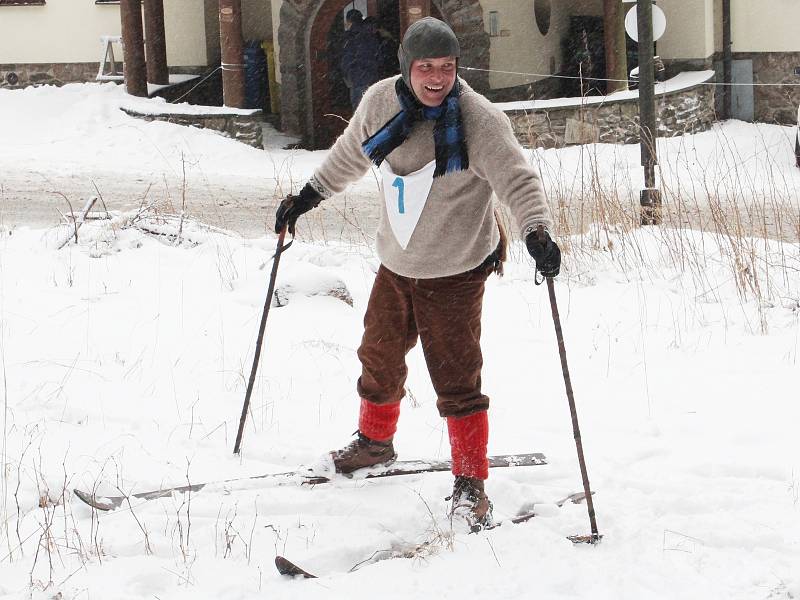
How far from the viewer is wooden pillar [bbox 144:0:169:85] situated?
15.7 metres

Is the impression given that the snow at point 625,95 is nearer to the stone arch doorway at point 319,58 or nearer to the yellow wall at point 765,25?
the stone arch doorway at point 319,58

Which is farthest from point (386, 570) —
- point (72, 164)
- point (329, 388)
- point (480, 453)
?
point (72, 164)

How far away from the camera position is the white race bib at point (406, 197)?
11.6 feet

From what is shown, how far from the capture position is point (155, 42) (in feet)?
52.0

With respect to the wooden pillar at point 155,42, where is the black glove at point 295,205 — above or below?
below

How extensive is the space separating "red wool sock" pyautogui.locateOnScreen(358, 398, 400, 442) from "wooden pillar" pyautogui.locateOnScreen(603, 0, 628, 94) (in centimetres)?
1185

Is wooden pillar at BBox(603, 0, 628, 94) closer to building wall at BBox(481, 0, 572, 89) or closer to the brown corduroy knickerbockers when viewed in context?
building wall at BBox(481, 0, 572, 89)

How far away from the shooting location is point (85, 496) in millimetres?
3637

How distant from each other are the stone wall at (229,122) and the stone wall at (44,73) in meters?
3.29

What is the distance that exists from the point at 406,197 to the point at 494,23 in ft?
40.2

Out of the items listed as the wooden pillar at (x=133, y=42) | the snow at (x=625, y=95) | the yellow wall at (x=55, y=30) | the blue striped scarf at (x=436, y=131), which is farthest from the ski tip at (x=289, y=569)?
the yellow wall at (x=55, y=30)

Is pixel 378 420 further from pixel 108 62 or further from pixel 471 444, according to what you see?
pixel 108 62

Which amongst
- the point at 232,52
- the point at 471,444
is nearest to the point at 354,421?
Result: the point at 471,444

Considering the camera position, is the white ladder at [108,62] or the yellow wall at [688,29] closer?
the yellow wall at [688,29]
